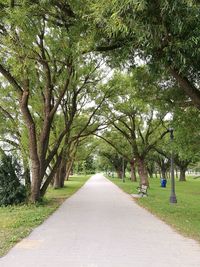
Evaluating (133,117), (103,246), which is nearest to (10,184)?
(103,246)

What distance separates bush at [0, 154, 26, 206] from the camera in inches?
638

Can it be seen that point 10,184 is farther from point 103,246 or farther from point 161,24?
point 161,24

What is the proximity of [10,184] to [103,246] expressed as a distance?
31.9ft

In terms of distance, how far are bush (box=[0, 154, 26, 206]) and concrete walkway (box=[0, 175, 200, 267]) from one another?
507 centimetres

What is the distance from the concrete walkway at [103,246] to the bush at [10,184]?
16.6ft

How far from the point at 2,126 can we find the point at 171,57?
51.9ft

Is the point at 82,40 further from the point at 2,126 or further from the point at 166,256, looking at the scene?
the point at 2,126

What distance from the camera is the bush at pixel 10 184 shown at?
1620cm

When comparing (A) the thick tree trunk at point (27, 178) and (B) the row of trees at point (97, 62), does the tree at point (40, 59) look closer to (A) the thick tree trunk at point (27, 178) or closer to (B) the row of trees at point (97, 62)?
(B) the row of trees at point (97, 62)

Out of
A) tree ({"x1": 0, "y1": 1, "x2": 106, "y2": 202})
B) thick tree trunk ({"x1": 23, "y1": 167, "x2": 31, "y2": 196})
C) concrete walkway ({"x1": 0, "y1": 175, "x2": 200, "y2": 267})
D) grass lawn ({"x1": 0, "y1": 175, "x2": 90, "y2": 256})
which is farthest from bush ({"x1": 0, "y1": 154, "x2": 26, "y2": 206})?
concrete walkway ({"x1": 0, "y1": 175, "x2": 200, "y2": 267})

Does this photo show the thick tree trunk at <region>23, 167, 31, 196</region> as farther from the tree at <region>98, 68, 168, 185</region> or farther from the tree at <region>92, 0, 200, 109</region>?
the tree at <region>92, 0, 200, 109</region>

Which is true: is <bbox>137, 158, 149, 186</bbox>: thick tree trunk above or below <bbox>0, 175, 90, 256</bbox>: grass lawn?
above

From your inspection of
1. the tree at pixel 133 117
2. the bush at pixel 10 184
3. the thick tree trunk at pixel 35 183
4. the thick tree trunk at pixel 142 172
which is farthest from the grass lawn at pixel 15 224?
the thick tree trunk at pixel 142 172

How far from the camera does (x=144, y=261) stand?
6.49 meters
